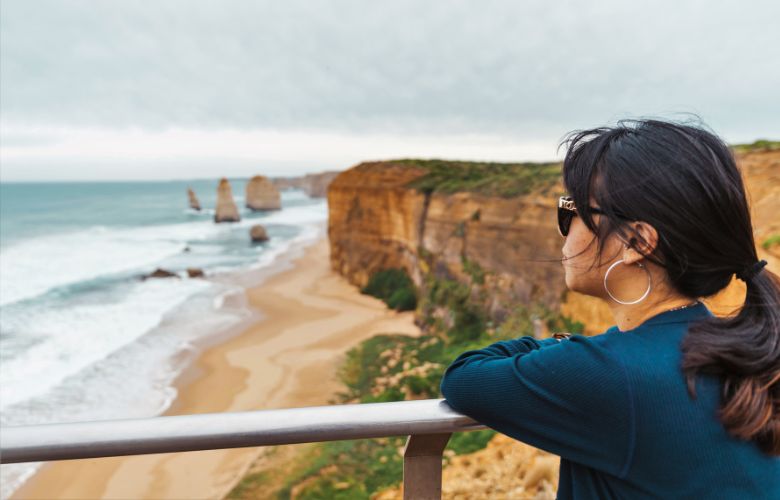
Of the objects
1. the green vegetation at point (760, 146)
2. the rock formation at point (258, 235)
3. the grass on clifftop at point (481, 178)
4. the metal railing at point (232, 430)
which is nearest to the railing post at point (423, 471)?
the metal railing at point (232, 430)

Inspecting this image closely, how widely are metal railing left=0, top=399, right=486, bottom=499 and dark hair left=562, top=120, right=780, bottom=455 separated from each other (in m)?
0.55

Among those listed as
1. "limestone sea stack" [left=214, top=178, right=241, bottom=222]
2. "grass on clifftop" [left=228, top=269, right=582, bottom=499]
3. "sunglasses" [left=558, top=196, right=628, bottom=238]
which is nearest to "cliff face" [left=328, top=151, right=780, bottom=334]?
"grass on clifftop" [left=228, top=269, right=582, bottom=499]

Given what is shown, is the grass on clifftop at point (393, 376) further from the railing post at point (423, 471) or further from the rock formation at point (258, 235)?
the rock formation at point (258, 235)

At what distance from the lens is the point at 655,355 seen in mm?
1054

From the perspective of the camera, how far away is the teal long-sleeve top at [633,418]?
3.34ft

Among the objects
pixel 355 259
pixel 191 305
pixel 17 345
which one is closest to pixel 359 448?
pixel 17 345

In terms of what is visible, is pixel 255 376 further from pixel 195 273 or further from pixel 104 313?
pixel 195 273

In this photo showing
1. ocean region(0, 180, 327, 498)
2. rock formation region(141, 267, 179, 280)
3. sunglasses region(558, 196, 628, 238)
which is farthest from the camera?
rock formation region(141, 267, 179, 280)

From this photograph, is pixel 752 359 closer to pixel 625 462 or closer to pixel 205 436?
pixel 625 462

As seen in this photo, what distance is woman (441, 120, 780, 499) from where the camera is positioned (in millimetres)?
1022

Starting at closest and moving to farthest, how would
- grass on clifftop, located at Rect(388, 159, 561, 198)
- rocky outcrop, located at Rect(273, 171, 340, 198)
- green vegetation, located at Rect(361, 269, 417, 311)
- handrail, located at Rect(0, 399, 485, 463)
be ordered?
handrail, located at Rect(0, 399, 485, 463), grass on clifftop, located at Rect(388, 159, 561, 198), green vegetation, located at Rect(361, 269, 417, 311), rocky outcrop, located at Rect(273, 171, 340, 198)

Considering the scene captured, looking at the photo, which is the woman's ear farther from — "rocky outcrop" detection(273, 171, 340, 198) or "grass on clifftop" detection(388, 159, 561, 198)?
"rocky outcrop" detection(273, 171, 340, 198)

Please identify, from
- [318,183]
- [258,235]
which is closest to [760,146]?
[258,235]

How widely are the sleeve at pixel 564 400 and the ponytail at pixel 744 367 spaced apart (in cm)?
15
